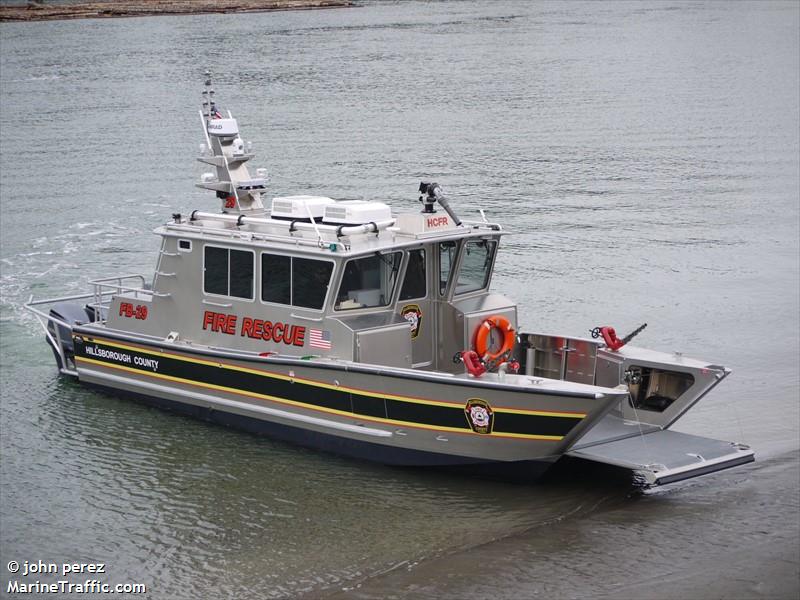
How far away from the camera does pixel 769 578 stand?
1034cm

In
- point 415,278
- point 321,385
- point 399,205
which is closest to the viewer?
point 321,385

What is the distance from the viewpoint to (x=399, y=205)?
26375mm

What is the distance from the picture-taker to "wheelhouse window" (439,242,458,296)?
45.0ft

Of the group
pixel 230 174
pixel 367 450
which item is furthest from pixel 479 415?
pixel 230 174

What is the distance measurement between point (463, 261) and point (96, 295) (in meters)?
5.88

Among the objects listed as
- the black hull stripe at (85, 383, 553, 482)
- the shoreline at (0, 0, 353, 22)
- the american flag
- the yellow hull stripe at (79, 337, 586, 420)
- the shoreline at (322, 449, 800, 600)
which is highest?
the shoreline at (0, 0, 353, 22)

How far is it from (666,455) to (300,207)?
17.0 feet

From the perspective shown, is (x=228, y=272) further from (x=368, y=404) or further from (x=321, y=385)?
(x=368, y=404)

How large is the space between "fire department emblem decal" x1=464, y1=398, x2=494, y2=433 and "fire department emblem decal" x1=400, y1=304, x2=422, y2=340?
1.83 meters

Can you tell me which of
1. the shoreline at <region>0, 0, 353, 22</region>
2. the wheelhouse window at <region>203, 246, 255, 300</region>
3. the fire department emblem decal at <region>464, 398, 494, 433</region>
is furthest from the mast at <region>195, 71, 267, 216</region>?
the shoreline at <region>0, 0, 353, 22</region>

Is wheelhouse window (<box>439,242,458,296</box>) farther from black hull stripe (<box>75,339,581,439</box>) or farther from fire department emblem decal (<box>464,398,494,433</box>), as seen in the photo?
fire department emblem decal (<box>464,398,494,433</box>)

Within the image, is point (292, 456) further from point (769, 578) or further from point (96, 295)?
point (769, 578)

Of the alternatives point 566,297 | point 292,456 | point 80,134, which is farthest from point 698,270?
point 80,134

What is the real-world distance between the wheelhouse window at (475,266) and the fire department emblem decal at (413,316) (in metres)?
0.60
